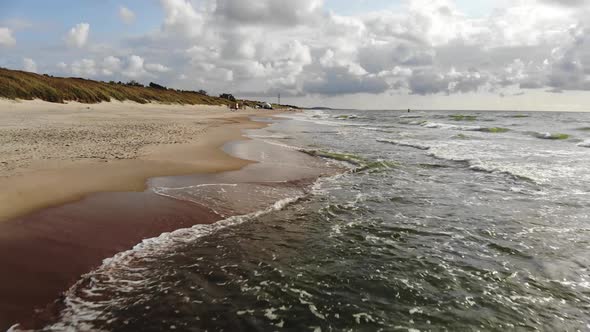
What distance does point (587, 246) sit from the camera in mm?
6305

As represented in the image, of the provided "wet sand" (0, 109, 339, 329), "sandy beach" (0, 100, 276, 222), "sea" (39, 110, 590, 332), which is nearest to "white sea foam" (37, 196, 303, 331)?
"sea" (39, 110, 590, 332)

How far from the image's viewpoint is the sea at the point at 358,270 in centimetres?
398

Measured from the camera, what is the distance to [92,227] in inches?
236

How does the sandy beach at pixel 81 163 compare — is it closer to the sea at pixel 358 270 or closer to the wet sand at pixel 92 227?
the wet sand at pixel 92 227

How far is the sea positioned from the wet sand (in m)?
0.25

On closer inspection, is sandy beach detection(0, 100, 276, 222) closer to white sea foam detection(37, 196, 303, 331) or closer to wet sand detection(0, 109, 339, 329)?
wet sand detection(0, 109, 339, 329)

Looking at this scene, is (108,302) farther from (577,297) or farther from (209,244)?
(577,297)

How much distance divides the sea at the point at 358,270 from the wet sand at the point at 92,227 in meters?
0.25

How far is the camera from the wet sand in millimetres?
4004

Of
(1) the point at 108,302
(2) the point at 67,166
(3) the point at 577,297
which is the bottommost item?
(3) the point at 577,297

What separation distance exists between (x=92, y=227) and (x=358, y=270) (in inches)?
176

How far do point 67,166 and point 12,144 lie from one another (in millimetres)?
4231

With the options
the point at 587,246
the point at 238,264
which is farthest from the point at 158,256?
the point at 587,246

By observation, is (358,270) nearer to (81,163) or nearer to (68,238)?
(68,238)
